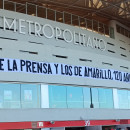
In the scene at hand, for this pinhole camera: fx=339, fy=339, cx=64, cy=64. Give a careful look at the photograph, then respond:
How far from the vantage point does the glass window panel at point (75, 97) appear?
90.2 feet

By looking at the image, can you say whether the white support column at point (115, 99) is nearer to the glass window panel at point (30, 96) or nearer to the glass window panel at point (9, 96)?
the glass window panel at point (30, 96)

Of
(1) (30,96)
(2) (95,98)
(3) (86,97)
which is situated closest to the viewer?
(1) (30,96)

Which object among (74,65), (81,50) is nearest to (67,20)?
(81,50)

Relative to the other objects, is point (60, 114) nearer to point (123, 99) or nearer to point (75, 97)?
point (75, 97)

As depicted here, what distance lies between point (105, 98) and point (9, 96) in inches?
415

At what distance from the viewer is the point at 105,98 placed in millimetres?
30750

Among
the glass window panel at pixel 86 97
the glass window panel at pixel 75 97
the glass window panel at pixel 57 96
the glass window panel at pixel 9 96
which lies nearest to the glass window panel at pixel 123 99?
the glass window panel at pixel 86 97

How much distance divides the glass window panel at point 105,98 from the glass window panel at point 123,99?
5.30 feet

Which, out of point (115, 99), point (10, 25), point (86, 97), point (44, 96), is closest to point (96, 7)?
point (115, 99)

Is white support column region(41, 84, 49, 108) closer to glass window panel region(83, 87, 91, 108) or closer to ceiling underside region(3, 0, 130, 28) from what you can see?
glass window panel region(83, 87, 91, 108)

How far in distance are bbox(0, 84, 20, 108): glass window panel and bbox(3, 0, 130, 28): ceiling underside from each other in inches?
546

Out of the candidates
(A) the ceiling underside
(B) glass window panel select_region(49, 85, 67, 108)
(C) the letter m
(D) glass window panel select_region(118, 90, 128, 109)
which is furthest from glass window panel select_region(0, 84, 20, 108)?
(A) the ceiling underside

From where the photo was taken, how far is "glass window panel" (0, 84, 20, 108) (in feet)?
75.7

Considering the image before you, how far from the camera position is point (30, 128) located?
2383 centimetres
